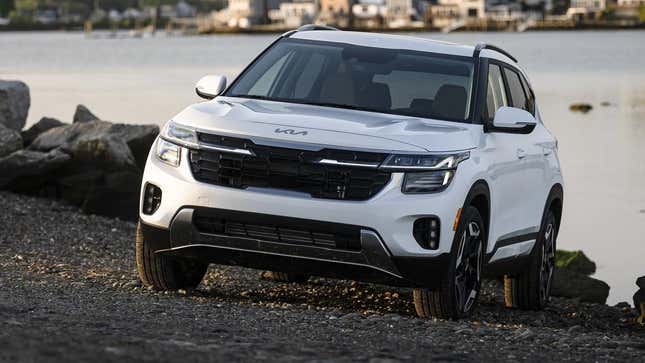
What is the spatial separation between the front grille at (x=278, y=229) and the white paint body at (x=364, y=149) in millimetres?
44

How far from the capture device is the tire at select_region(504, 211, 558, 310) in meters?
11.3

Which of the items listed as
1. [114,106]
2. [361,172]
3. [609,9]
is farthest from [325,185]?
[609,9]

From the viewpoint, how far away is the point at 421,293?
9.60m

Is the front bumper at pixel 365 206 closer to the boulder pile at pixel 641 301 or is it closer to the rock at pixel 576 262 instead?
the boulder pile at pixel 641 301

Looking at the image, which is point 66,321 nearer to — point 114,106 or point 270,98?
point 270,98

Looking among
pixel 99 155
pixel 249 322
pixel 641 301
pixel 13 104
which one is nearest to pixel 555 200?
pixel 641 301

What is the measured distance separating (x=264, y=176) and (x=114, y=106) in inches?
1548

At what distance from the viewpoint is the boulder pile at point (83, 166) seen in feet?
58.6

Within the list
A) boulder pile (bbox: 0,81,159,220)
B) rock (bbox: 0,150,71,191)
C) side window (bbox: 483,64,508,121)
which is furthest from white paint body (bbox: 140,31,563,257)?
rock (bbox: 0,150,71,191)

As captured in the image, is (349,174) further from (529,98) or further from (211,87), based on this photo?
(529,98)

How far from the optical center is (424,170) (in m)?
9.13

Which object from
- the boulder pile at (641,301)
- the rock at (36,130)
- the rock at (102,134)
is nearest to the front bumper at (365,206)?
the boulder pile at (641,301)

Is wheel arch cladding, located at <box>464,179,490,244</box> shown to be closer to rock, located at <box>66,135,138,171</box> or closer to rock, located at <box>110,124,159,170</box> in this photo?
rock, located at <box>66,135,138,171</box>

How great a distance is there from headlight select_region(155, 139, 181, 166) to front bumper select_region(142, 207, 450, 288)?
33cm
